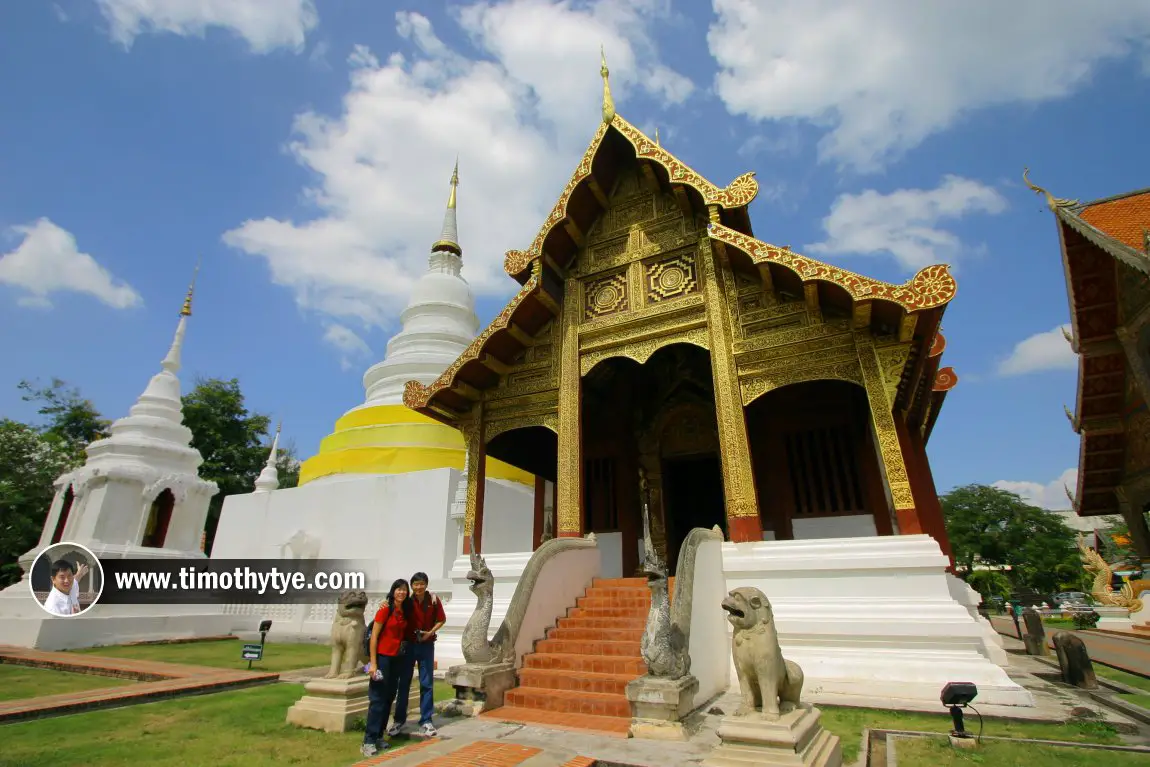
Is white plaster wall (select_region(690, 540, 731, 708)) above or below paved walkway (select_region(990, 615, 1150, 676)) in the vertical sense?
above

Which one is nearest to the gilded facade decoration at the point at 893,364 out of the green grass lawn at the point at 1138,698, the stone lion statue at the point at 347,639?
the green grass lawn at the point at 1138,698

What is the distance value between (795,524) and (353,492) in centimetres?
908

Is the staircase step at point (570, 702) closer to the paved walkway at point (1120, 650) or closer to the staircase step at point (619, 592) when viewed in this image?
the staircase step at point (619, 592)

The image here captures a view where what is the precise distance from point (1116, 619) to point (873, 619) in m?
13.1

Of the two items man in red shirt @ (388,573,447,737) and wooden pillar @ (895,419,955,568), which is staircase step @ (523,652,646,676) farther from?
wooden pillar @ (895,419,955,568)

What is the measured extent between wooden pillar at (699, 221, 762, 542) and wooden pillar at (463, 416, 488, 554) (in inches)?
139

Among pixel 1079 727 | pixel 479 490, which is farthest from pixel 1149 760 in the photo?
pixel 479 490

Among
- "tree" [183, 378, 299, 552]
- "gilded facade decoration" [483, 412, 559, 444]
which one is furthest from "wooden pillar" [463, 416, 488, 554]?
"tree" [183, 378, 299, 552]

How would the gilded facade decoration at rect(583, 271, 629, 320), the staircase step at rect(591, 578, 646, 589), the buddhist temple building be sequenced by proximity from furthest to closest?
1. the gilded facade decoration at rect(583, 271, 629, 320)
2. the buddhist temple building
3. the staircase step at rect(591, 578, 646, 589)

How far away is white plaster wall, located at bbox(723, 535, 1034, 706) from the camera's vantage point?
4770 mm

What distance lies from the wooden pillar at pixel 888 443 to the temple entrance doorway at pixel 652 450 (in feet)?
9.37

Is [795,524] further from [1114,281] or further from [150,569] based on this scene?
[150,569]

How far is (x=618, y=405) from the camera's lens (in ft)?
32.2

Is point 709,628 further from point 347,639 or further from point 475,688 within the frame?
point 347,639
